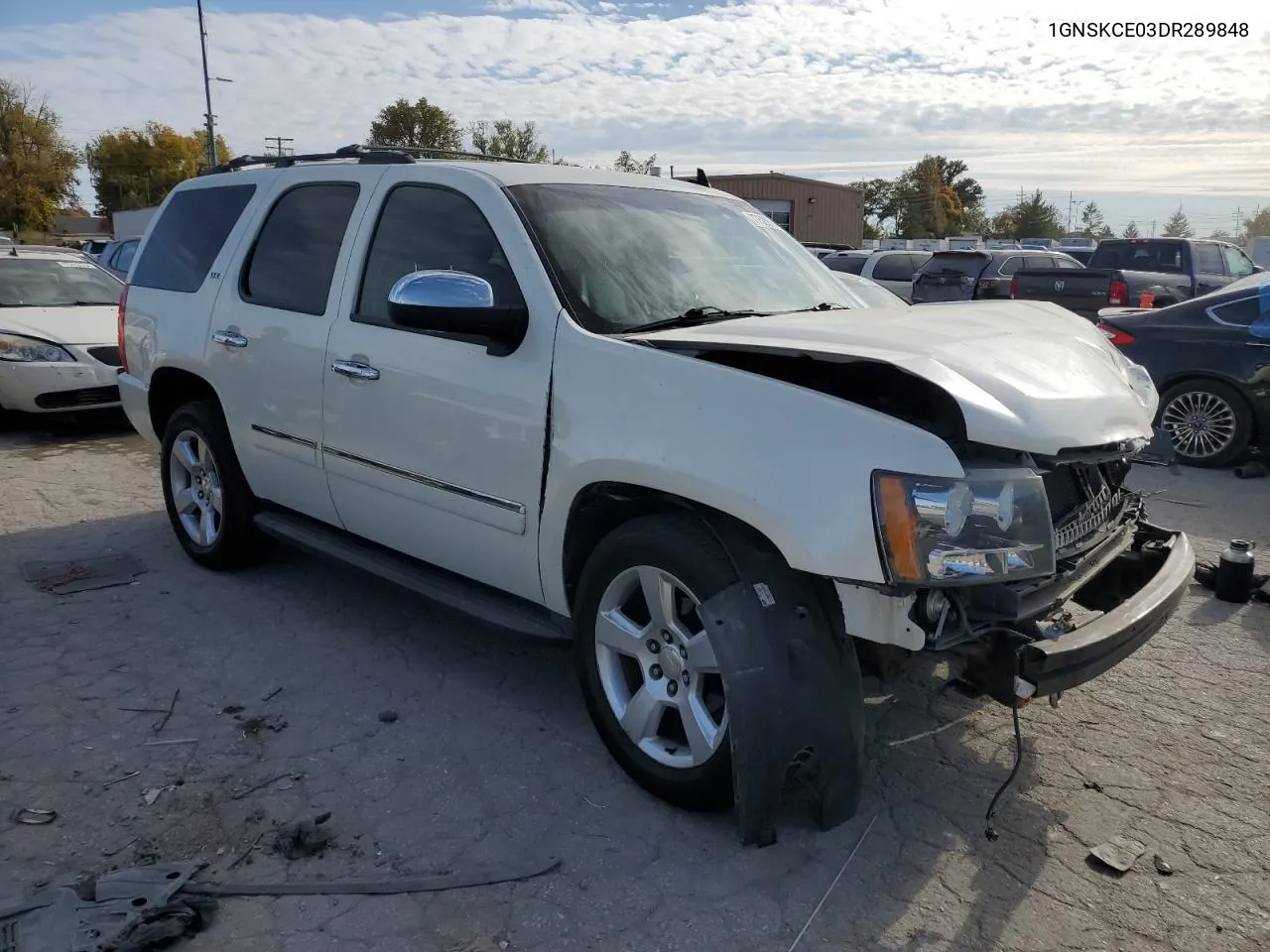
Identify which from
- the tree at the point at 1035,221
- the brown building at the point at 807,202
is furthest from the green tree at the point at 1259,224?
the brown building at the point at 807,202

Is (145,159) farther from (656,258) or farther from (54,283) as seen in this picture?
(656,258)

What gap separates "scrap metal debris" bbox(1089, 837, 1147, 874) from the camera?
2906 mm

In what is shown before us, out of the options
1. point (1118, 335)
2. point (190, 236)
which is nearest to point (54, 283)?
point (190, 236)

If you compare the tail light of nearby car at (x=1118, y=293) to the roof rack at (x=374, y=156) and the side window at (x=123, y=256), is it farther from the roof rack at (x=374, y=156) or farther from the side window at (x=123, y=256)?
the side window at (x=123, y=256)

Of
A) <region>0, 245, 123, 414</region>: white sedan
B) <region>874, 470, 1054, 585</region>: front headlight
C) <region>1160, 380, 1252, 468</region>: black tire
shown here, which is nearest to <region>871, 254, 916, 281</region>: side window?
<region>1160, 380, 1252, 468</region>: black tire

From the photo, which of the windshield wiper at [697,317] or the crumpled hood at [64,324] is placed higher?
the windshield wiper at [697,317]

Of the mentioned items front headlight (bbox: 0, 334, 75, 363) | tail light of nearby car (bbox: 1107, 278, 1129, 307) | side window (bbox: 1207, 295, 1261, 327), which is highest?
side window (bbox: 1207, 295, 1261, 327)

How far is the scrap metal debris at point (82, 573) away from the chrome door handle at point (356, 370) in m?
2.10

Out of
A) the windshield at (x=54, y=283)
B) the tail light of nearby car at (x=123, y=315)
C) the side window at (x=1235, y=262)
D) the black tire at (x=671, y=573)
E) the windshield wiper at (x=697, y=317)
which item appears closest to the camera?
the black tire at (x=671, y=573)

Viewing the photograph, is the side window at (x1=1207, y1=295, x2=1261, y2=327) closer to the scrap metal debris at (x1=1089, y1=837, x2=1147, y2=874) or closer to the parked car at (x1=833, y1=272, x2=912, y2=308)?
the parked car at (x1=833, y1=272, x2=912, y2=308)

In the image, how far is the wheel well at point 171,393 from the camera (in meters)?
5.28

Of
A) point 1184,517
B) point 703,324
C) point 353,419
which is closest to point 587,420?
point 703,324

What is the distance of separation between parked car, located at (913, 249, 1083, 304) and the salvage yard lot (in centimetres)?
1289

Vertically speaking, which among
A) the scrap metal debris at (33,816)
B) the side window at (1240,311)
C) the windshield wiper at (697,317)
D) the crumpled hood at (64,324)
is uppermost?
the windshield wiper at (697,317)
